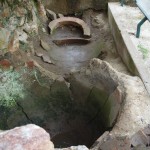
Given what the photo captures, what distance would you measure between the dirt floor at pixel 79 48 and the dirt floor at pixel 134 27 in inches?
20.1

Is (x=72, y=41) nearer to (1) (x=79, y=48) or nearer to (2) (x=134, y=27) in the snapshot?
(1) (x=79, y=48)

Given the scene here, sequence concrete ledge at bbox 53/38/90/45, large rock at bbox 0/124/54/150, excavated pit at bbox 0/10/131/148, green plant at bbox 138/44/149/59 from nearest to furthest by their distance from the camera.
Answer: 1. large rock at bbox 0/124/54/150
2. excavated pit at bbox 0/10/131/148
3. green plant at bbox 138/44/149/59
4. concrete ledge at bbox 53/38/90/45

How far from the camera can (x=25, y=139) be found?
222 cm

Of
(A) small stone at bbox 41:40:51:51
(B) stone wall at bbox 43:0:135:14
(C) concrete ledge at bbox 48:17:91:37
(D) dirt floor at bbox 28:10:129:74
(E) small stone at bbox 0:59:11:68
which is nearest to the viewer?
(E) small stone at bbox 0:59:11:68

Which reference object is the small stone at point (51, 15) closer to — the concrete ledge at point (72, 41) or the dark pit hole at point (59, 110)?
the concrete ledge at point (72, 41)

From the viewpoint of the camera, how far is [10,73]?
5.10 meters

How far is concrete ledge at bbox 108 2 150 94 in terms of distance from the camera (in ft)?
15.7

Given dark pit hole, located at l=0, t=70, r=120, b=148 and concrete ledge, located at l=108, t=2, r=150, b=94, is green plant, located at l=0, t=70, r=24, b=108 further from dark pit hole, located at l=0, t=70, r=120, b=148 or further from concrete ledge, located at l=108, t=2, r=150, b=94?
concrete ledge, located at l=108, t=2, r=150, b=94

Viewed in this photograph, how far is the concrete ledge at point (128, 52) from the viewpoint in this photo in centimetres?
478

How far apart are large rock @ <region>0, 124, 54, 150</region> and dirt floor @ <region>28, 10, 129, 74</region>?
372cm

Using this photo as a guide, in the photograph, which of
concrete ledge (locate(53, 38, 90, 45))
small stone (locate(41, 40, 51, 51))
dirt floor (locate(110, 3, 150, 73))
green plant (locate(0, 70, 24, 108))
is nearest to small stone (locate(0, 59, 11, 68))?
green plant (locate(0, 70, 24, 108))

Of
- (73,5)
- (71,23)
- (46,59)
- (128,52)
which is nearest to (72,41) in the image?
(71,23)

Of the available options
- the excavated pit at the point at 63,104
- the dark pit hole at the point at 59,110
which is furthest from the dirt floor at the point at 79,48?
the dark pit hole at the point at 59,110

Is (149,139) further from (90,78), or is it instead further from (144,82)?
(90,78)
